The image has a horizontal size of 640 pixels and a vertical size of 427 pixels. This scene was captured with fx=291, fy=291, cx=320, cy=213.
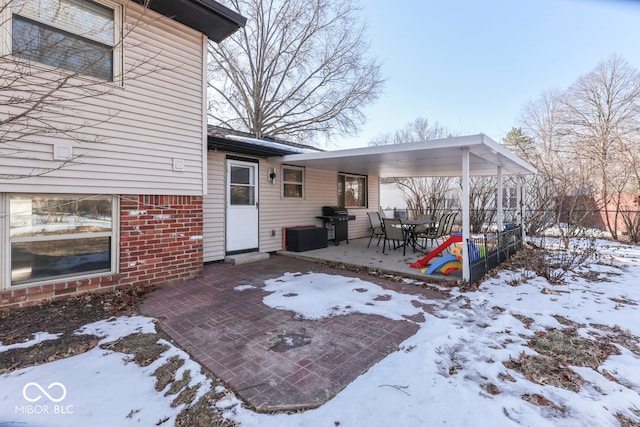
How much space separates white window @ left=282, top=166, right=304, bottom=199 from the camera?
25.0 ft

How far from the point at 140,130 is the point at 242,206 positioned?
276 cm

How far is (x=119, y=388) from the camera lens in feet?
6.71

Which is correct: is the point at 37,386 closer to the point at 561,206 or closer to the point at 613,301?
the point at 613,301

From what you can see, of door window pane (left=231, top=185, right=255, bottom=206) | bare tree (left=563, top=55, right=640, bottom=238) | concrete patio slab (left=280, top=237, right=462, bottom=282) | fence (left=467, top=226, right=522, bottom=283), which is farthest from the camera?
bare tree (left=563, top=55, right=640, bottom=238)

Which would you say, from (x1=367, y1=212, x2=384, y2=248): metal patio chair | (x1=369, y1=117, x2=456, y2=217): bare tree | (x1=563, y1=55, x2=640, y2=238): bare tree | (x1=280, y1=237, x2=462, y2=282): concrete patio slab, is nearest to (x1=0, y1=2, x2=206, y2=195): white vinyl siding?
(x1=280, y1=237, x2=462, y2=282): concrete patio slab

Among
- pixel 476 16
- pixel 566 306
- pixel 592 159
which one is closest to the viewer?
pixel 566 306

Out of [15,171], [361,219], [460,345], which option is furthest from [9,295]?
[361,219]

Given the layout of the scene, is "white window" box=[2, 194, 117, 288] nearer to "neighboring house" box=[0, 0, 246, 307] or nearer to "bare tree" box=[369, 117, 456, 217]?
"neighboring house" box=[0, 0, 246, 307]

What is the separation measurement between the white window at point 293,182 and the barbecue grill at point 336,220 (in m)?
0.99

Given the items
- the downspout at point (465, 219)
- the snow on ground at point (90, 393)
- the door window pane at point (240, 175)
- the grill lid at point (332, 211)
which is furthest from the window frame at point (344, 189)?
the snow on ground at point (90, 393)

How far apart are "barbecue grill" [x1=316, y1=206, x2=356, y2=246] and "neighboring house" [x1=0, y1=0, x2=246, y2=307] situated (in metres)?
4.25

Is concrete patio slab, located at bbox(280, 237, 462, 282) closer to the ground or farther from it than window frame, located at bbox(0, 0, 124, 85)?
closer to the ground

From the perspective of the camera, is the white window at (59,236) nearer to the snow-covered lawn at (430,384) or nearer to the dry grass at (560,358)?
the snow-covered lawn at (430,384)

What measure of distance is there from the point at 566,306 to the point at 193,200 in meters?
5.69
